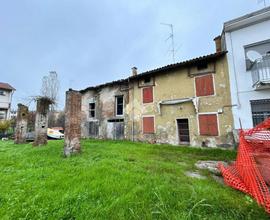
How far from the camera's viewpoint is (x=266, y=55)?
7.65 m

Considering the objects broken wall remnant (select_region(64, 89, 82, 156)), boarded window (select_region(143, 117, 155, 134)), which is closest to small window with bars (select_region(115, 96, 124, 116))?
boarded window (select_region(143, 117, 155, 134))

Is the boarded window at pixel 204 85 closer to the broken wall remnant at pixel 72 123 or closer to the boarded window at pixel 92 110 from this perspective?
the broken wall remnant at pixel 72 123

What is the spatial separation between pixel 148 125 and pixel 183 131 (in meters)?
2.66

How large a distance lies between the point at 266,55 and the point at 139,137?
9129 mm

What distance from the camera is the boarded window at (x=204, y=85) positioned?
9590 millimetres

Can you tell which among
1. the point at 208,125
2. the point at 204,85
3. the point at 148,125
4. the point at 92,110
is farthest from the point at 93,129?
the point at 204,85

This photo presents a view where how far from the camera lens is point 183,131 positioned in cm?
1059

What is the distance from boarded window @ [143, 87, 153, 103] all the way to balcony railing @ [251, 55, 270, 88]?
21.2 ft

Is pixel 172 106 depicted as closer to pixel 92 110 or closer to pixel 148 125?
pixel 148 125

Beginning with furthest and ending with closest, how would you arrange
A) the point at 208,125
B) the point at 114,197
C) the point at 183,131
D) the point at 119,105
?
the point at 119,105, the point at 183,131, the point at 208,125, the point at 114,197

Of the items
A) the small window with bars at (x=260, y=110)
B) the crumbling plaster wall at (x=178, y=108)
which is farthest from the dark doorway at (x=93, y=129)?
the small window with bars at (x=260, y=110)

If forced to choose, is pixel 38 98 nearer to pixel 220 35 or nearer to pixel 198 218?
pixel 198 218

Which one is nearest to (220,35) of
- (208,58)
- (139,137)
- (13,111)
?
(208,58)

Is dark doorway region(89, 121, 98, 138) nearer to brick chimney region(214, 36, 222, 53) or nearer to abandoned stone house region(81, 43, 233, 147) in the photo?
abandoned stone house region(81, 43, 233, 147)
